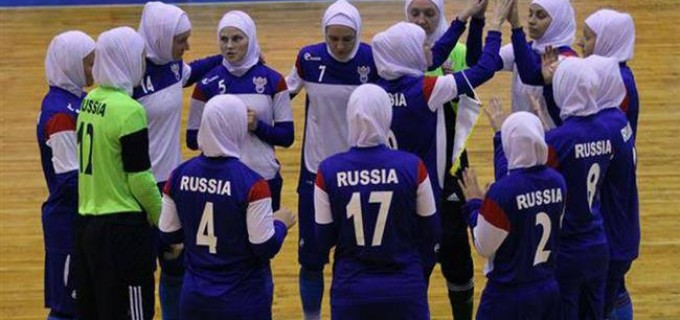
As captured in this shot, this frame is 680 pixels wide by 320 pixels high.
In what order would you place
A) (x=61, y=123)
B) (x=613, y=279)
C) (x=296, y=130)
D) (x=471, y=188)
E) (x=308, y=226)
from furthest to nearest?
(x=296, y=130)
(x=308, y=226)
(x=613, y=279)
(x=61, y=123)
(x=471, y=188)

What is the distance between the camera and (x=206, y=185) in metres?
5.05

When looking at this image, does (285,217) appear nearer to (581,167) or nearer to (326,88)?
(326,88)

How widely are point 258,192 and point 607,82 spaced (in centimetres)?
184

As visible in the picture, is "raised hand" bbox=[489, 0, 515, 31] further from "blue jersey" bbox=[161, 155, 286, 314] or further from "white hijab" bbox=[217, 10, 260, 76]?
"blue jersey" bbox=[161, 155, 286, 314]

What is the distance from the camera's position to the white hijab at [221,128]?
507 cm

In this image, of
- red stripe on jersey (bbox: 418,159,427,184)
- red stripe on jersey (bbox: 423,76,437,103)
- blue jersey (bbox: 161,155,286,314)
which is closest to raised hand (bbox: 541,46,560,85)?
red stripe on jersey (bbox: 423,76,437,103)

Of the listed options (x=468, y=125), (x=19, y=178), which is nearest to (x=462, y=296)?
(x=468, y=125)

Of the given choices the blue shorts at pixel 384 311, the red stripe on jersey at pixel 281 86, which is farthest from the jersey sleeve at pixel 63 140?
the blue shorts at pixel 384 311

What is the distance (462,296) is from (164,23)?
7.33ft

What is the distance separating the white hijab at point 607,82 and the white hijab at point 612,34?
50cm

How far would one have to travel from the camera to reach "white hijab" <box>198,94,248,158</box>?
507cm

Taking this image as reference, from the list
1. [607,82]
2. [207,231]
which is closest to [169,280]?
[207,231]

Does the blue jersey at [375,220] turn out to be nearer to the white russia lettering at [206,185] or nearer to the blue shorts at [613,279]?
the white russia lettering at [206,185]

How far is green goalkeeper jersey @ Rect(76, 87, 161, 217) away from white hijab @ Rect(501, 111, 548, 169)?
1.67m
